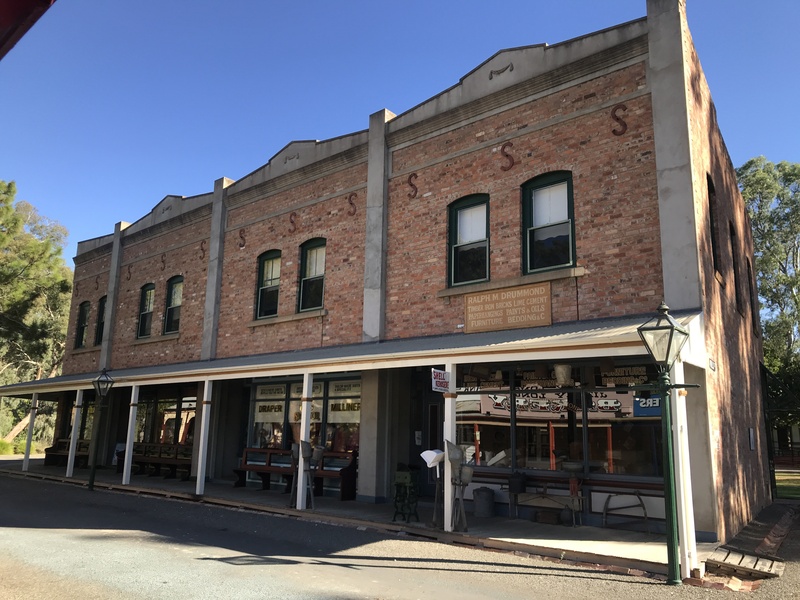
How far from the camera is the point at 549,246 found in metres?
10.9

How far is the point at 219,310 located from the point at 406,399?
243 inches

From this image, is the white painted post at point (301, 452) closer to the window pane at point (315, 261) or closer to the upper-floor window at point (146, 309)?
the window pane at point (315, 261)

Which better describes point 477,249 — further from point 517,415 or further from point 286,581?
point 286,581

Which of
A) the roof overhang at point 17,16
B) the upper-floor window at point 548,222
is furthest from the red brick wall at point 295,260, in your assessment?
the roof overhang at point 17,16

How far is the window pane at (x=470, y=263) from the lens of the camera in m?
11.7

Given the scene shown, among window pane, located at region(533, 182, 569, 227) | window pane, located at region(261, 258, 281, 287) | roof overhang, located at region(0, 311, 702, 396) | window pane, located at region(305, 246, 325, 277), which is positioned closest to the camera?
roof overhang, located at region(0, 311, 702, 396)

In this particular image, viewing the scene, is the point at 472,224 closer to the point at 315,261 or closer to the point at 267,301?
the point at 315,261

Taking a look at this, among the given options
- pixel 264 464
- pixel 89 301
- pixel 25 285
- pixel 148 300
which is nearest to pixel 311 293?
pixel 264 464

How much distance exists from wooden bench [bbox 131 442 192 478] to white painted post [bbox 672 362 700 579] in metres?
13.3

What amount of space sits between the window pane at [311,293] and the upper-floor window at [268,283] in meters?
0.94

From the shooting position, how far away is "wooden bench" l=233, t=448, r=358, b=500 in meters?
13.0

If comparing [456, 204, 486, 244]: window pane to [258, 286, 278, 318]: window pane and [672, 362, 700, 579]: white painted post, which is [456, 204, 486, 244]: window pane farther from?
[258, 286, 278, 318]: window pane

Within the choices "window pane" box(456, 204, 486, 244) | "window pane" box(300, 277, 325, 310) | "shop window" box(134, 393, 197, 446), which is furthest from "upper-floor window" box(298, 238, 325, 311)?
"shop window" box(134, 393, 197, 446)

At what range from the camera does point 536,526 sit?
31.9ft
